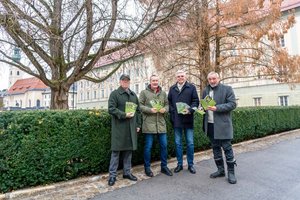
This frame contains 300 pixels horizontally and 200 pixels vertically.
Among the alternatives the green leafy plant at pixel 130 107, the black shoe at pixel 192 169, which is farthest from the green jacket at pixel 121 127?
the black shoe at pixel 192 169

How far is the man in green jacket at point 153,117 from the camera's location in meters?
5.01

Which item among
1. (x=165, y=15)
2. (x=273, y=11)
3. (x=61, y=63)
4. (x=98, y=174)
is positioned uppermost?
(x=273, y=11)

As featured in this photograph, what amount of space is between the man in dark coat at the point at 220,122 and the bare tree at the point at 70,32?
3.60m

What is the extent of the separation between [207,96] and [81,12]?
488 cm

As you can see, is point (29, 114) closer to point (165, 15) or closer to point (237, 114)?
point (165, 15)

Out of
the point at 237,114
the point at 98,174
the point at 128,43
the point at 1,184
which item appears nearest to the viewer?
the point at 1,184

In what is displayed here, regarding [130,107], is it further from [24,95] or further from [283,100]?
[24,95]

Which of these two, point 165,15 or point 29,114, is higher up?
A: point 165,15

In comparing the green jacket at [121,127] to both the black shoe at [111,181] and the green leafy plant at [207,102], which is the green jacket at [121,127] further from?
the green leafy plant at [207,102]

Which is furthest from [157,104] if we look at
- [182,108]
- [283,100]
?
[283,100]

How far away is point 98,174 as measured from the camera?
5.28 meters

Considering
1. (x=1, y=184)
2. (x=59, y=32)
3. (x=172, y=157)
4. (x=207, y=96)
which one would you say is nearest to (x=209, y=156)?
(x=172, y=157)

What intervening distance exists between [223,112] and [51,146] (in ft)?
10.9

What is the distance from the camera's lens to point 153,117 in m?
5.09
